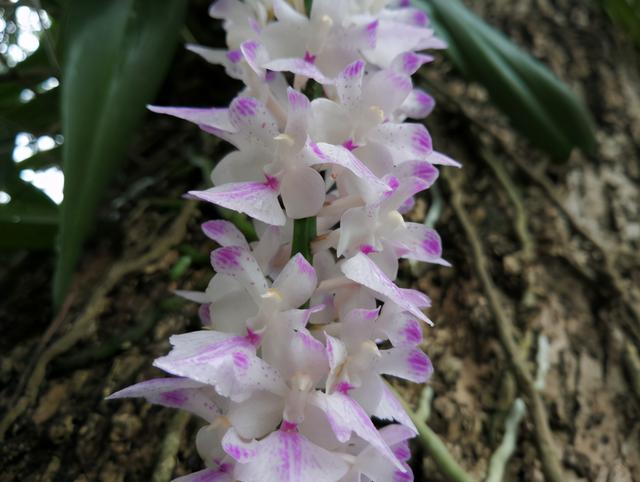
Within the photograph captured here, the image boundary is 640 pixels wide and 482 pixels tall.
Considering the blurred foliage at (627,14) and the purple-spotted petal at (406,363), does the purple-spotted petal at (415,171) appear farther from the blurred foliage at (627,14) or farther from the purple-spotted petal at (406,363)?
the blurred foliage at (627,14)

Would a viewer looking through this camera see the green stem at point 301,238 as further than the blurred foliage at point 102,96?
No

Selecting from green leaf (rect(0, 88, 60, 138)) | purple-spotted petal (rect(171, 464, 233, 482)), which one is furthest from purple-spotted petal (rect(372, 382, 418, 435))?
green leaf (rect(0, 88, 60, 138))

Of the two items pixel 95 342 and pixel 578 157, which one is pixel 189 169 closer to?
pixel 95 342

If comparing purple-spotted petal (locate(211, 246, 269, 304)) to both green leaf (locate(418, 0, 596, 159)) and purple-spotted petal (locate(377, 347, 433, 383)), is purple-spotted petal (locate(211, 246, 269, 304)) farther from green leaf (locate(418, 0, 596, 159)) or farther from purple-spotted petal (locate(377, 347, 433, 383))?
green leaf (locate(418, 0, 596, 159))

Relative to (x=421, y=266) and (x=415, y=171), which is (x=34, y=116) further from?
(x=415, y=171)

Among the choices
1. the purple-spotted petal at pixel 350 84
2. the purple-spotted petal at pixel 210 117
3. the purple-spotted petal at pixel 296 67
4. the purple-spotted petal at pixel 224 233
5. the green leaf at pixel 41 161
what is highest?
the purple-spotted petal at pixel 350 84

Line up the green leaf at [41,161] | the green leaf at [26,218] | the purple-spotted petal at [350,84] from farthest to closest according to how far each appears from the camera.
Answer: the green leaf at [41,161] → the green leaf at [26,218] → the purple-spotted petal at [350,84]

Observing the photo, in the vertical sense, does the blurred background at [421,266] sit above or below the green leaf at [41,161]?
above

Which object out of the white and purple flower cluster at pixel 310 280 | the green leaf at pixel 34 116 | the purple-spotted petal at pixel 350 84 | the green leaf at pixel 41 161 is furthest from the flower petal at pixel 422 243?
the green leaf at pixel 41 161
